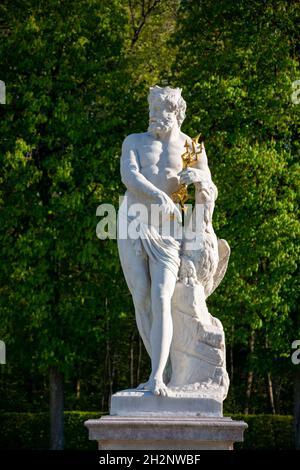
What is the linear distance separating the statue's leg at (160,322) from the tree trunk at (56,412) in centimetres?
1012

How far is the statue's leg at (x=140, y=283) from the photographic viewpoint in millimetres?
11953

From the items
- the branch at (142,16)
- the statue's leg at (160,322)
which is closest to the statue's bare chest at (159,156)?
the statue's leg at (160,322)

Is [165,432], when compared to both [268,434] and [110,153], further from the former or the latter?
[268,434]

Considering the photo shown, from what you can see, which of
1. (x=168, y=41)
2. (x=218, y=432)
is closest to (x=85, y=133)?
(x=168, y=41)

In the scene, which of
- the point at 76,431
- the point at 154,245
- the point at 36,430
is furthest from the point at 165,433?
the point at 36,430

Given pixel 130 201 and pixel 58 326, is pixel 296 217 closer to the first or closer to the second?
pixel 58 326

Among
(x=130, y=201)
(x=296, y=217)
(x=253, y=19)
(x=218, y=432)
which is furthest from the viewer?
(x=253, y=19)

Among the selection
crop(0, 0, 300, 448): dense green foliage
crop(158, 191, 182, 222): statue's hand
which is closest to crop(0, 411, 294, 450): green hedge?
crop(0, 0, 300, 448): dense green foliage

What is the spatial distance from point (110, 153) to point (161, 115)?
8955 mm

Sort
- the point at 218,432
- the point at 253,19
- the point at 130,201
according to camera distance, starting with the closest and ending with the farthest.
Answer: the point at 218,432 < the point at 130,201 < the point at 253,19

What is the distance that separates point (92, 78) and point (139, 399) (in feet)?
37.5

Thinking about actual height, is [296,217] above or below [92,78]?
below

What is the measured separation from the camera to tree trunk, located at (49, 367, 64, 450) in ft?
70.7

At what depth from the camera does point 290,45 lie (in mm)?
22062
